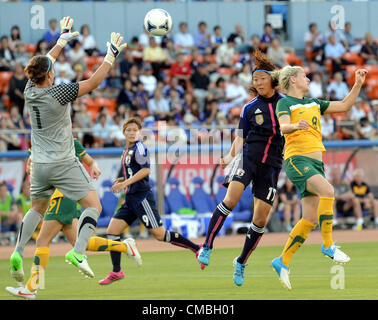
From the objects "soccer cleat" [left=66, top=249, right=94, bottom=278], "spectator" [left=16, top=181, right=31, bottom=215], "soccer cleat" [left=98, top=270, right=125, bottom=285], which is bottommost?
"spectator" [left=16, top=181, right=31, bottom=215]

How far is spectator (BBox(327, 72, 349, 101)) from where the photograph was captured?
24.6 m

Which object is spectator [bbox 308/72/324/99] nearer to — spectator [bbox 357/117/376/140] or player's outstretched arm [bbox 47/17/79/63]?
spectator [bbox 357/117/376/140]

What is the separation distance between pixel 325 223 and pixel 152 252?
705cm

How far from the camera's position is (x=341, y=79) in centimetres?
2470

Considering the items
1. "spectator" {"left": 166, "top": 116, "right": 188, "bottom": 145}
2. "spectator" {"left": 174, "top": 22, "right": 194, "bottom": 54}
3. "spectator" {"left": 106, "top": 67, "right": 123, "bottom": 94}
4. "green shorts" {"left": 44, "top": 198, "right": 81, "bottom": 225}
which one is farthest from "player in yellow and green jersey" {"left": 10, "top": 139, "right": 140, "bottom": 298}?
"spectator" {"left": 174, "top": 22, "right": 194, "bottom": 54}

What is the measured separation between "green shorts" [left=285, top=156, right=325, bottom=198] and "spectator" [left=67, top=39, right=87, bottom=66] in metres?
14.0

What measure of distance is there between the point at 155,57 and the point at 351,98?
1465cm

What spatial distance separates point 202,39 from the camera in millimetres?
24938

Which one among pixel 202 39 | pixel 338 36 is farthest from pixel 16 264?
pixel 338 36

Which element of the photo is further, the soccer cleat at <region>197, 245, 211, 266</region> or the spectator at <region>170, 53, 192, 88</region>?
the spectator at <region>170, 53, 192, 88</region>

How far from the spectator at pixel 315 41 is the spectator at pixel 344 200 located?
6.77 m

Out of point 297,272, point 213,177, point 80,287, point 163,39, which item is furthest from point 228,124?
point 80,287

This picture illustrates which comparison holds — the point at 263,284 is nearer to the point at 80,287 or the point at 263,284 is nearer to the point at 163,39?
the point at 80,287

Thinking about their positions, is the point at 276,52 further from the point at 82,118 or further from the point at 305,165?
the point at 305,165
